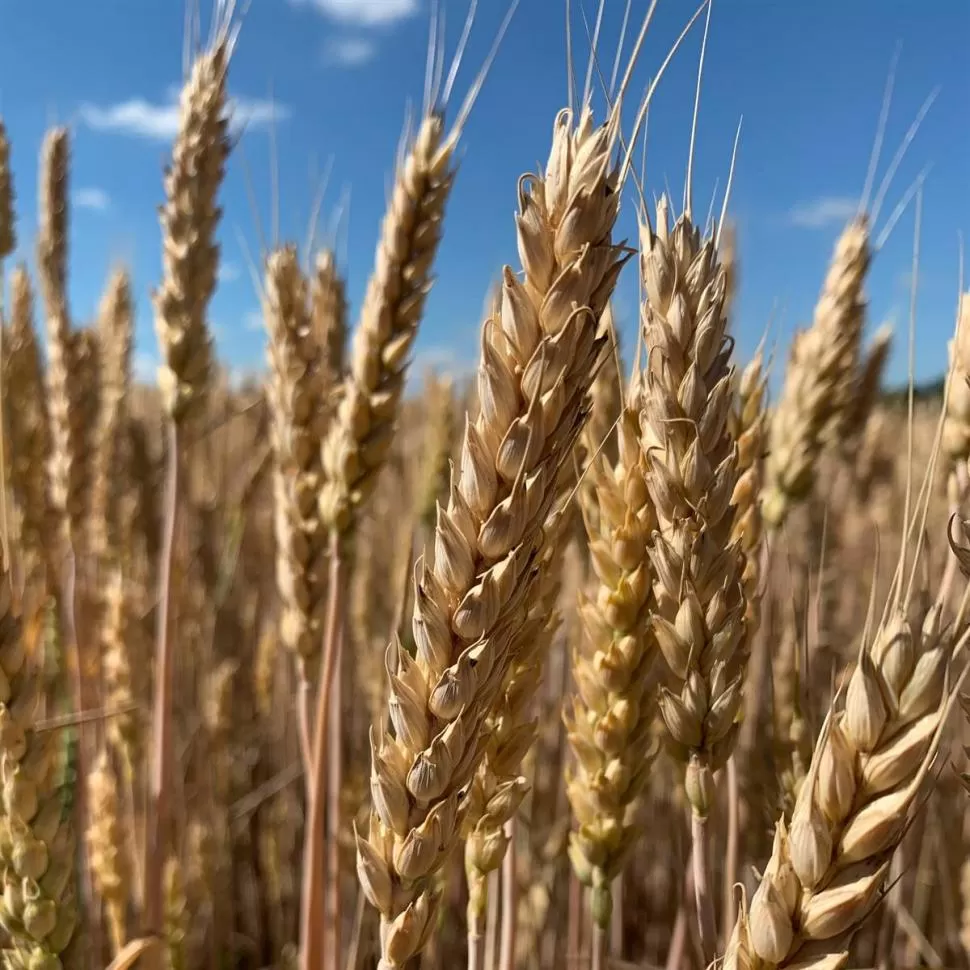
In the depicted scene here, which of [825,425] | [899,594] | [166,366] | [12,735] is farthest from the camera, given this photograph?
[825,425]

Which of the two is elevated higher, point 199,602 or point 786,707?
point 199,602

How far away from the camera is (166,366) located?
109 centimetres

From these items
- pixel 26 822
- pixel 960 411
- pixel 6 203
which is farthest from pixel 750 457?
pixel 6 203

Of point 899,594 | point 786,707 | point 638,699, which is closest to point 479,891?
point 638,699

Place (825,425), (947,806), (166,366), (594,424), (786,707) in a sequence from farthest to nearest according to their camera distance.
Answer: (947,806) < (825,425) < (786,707) < (166,366) < (594,424)

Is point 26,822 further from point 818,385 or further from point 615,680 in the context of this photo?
point 818,385

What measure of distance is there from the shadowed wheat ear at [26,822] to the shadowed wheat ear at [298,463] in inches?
15.9

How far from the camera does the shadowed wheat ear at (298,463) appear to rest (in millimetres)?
1049

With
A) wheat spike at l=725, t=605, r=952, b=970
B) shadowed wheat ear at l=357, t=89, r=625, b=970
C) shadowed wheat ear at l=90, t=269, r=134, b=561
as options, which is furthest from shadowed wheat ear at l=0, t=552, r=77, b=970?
shadowed wheat ear at l=90, t=269, r=134, b=561

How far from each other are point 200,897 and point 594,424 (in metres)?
1.17

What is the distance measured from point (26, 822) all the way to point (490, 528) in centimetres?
51

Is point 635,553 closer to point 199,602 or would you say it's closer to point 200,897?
point 200,897

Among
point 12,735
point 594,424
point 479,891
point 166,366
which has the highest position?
point 166,366

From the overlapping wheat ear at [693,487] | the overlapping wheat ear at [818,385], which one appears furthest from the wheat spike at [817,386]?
the overlapping wheat ear at [693,487]
